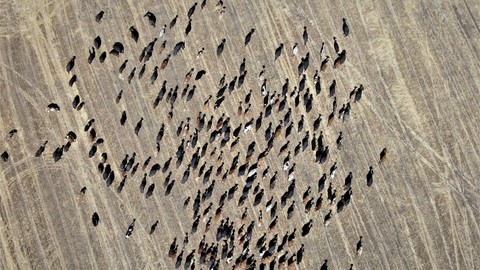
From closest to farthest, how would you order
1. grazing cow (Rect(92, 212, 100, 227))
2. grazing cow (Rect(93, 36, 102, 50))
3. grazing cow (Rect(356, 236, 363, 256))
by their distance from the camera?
grazing cow (Rect(356, 236, 363, 256)) < grazing cow (Rect(92, 212, 100, 227)) < grazing cow (Rect(93, 36, 102, 50))

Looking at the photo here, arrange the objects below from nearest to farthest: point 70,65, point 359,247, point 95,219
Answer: point 359,247
point 95,219
point 70,65

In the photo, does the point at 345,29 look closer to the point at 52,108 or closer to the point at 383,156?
the point at 383,156

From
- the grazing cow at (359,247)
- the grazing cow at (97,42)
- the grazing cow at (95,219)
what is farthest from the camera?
the grazing cow at (97,42)

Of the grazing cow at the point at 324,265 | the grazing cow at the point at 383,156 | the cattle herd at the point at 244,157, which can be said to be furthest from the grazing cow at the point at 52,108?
the grazing cow at the point at 383,156

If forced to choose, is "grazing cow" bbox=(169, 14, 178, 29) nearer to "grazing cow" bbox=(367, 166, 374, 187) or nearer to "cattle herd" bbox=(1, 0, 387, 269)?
"cattle herd" bbox=(1, 0, 387, 269)

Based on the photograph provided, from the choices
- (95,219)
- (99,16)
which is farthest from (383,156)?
(99,16)

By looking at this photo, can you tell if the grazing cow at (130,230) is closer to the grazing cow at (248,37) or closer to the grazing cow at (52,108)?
the grazing cow at (52,108)

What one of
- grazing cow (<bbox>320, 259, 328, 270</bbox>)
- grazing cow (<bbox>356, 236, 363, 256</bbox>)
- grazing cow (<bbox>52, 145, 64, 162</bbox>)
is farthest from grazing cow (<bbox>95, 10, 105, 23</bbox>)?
grazing cow (<bbox>356, 236, 363, 256</bbox>)
